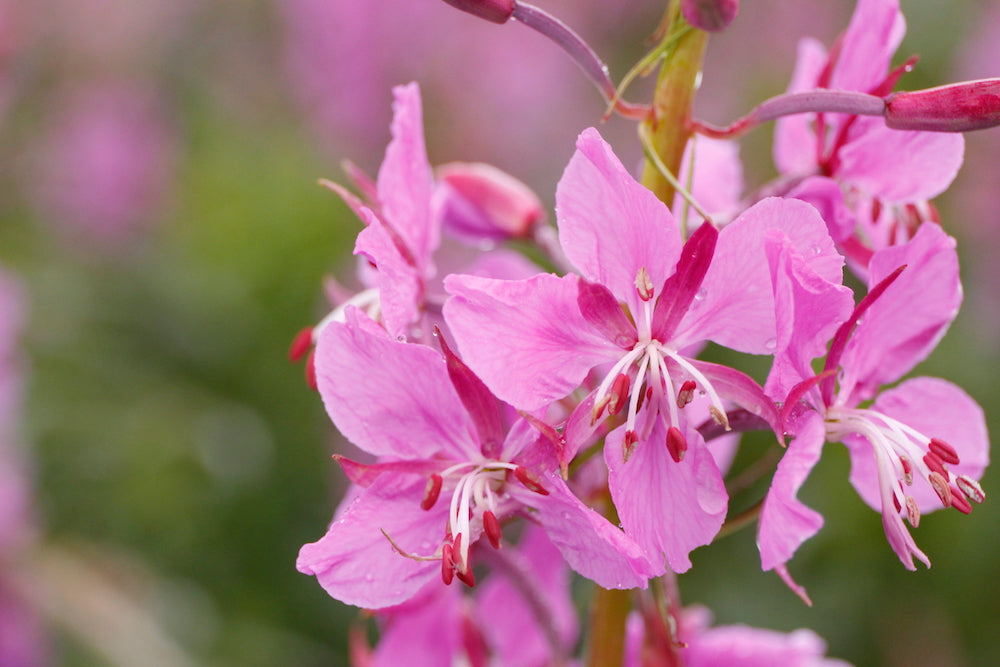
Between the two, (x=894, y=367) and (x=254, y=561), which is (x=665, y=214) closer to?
(x=894, y=367)

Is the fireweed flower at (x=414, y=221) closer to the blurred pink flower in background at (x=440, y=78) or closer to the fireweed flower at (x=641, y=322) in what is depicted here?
the fireweed flower at (x=641, y=322)

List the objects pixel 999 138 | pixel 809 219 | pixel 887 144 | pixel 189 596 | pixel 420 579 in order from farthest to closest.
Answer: pixel 999 138 < pixel 189 596 < pixel 887 144 < pixel 420 579 < pixel 809 219

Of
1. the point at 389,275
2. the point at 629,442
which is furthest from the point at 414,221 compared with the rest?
the point at 629,442

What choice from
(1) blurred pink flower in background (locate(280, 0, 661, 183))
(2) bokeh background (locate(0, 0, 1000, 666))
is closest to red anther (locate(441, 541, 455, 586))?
(2) bokeh background (locate(0, 0, 1000, 666))

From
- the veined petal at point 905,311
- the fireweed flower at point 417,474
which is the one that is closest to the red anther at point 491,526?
the fireweed flower at point 417,474

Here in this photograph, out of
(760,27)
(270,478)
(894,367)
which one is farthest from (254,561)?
(760,27)

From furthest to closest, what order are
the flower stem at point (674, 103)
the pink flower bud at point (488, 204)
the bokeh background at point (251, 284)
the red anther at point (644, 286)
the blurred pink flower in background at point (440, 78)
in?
the blurred pink flower in background at point (440, 78) → the bokeh background at point (251, 284) → the pink flower bud at point (488, 204) → the flower stem at point (674, 103) → the red anther at point (644, 286)
